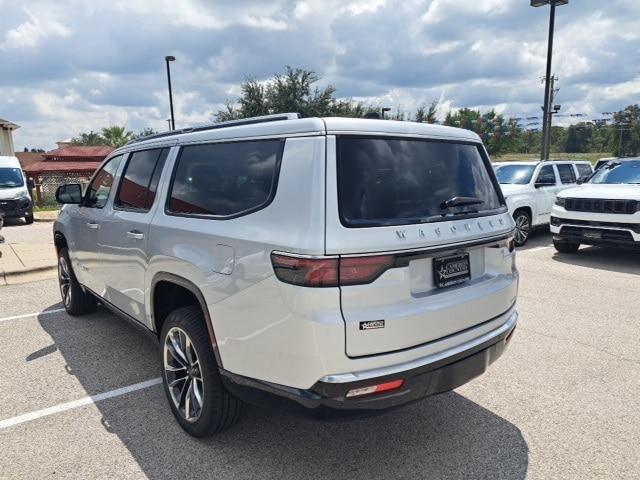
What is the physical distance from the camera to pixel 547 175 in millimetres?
10938

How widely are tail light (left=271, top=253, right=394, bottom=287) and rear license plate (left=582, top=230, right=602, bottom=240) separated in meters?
7.24

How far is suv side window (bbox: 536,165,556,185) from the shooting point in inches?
422

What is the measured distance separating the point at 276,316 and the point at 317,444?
1127 millimetres

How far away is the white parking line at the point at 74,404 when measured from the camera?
10.5 ft

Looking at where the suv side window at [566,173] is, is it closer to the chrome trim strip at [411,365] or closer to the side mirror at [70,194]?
the chrome trim strip at [411,365]

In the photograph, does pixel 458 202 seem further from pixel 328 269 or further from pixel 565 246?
pixel 565 246

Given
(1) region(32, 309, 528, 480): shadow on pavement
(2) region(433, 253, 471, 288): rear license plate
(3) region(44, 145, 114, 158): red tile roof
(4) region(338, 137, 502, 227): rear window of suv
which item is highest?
(3) region(44, 145, 114, 158): red tile roof

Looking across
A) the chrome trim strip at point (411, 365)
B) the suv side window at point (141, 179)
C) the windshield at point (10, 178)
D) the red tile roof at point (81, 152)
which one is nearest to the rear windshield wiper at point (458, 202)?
the chrome trim strip at point (411, 365)

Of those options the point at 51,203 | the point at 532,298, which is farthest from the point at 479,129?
the point at 532,298

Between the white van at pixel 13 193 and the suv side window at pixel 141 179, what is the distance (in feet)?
41.9

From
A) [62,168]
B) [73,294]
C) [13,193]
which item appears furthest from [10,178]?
[62,168]

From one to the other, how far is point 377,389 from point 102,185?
3.39 metres

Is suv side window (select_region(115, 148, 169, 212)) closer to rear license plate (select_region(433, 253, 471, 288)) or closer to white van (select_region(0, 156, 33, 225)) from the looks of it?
rear license plate (select_region(433, 253, 471, 288))

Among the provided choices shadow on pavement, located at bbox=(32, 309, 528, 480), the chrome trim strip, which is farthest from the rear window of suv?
shadow on pavement, located at bbox=(32, 309, 528, 480)
